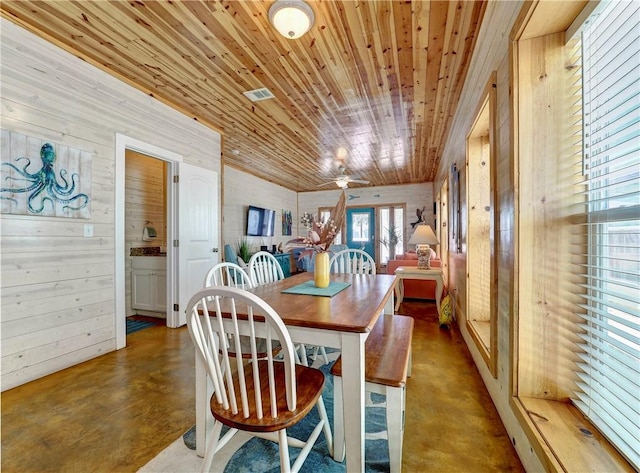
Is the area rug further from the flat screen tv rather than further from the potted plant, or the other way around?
the flat screen tv

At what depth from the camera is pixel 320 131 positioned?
383cm

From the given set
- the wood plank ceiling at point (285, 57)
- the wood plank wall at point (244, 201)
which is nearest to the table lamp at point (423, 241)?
the wood plank ceiling at point (285, 57)

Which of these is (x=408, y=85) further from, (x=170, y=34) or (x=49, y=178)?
(x=49, y=178)

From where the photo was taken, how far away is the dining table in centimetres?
107

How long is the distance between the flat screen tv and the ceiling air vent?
355cm

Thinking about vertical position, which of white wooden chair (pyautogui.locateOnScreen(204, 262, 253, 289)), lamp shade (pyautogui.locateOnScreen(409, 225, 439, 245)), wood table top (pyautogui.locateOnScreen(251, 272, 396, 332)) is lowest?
wood table top (pyautogui.locateOnScreen(251, 272, 396, 332))

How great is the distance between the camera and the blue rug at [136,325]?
325cm

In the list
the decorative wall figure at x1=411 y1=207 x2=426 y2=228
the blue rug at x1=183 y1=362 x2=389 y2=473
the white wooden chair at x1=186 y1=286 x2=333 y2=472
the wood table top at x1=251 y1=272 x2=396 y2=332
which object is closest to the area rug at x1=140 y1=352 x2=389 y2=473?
the blue rug at x1=183 y1=362 x2=389 y2=473

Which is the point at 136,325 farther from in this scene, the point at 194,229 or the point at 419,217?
the point at 419,217

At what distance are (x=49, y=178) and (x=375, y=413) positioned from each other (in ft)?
9.74

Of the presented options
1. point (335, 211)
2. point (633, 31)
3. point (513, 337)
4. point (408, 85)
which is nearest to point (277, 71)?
point (408, 85)

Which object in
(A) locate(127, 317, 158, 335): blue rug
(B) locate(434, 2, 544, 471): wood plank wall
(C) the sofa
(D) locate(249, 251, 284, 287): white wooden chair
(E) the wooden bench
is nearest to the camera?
(E) the wooden bench

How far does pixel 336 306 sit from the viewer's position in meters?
1.37

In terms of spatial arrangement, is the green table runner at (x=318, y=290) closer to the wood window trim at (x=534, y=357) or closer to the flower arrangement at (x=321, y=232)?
the flower arrangement at (x=321, y=232)
